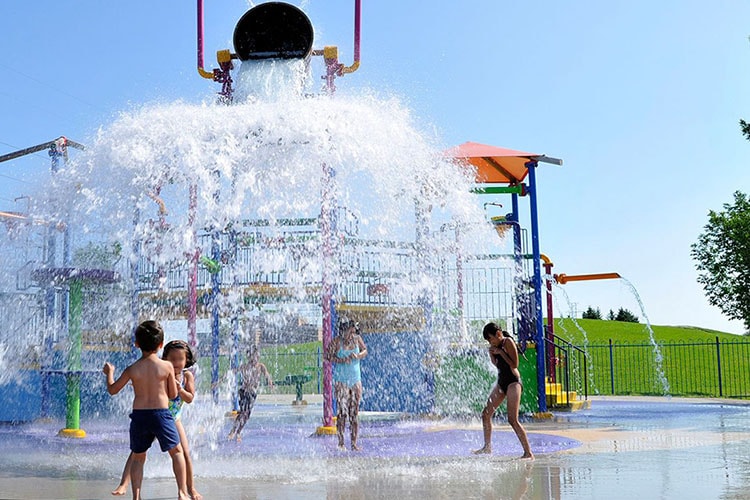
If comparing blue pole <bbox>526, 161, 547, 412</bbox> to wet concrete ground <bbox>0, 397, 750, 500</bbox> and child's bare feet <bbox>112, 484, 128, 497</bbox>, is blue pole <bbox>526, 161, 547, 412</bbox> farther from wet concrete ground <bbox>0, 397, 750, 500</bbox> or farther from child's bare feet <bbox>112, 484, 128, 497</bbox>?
child's bare feet <bbox>112, 484, 128, 497</bbox>

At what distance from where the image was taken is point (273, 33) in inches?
551

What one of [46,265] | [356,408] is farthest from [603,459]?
[46,265]

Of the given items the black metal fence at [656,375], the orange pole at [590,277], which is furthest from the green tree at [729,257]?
the orange pole at [590,277]

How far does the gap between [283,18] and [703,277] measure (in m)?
19.6

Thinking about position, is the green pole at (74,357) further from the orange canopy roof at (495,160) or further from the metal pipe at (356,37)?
the orange canopy roof at (495,160)

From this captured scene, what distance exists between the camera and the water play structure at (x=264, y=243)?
28.2ft

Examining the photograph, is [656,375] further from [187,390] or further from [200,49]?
[187,390]

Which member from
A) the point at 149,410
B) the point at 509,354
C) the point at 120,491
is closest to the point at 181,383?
the point at 149,410

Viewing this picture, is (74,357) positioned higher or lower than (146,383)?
higher

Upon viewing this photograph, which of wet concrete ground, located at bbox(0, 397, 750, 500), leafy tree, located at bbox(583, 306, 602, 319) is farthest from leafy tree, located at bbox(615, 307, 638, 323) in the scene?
wet concrete ground, located at bbox(0, 397, 750, 500)

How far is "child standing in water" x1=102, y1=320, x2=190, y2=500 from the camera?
500 centimetres

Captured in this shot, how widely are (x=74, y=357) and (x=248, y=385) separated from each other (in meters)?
2.78

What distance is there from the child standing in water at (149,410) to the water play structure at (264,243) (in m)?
3.30

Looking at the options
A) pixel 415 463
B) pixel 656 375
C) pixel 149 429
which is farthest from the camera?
pixel 656 375
